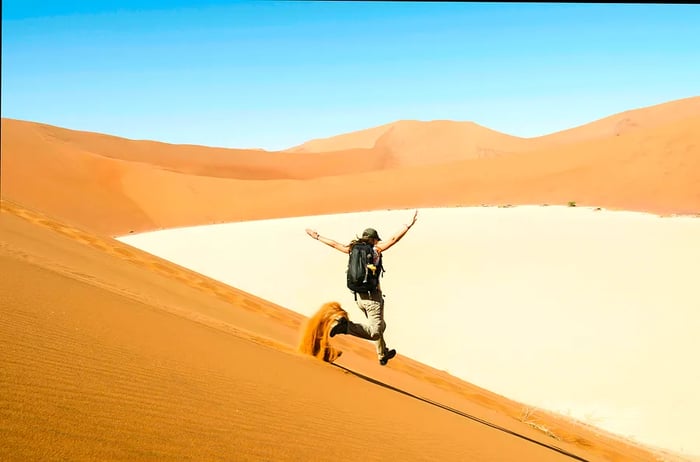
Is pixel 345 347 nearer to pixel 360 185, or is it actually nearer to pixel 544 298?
pixel 544 298

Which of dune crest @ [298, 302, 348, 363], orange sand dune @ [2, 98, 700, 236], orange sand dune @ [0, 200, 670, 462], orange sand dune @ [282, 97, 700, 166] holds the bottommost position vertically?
orange sand dune @ [0, 200, 670, 462]

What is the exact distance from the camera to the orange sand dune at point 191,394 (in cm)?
280

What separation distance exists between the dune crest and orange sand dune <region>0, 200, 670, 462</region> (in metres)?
0.18

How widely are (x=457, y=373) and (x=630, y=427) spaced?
3.63 m

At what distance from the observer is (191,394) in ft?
12.2

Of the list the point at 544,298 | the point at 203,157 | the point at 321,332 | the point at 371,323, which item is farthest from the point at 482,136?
the point at 371,323

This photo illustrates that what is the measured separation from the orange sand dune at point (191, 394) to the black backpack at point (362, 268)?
93 centimetres

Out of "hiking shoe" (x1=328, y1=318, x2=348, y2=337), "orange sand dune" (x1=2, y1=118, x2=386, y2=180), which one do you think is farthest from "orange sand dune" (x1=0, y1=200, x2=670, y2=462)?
"orange sand dune" (x1=2, y1=118, x2=386, y2=180)

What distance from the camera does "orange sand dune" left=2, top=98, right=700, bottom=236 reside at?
41.5 m

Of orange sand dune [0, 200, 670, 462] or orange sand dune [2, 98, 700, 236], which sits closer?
orange sand dune [0, 200, 670, 462]

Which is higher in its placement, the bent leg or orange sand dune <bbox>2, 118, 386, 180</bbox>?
orange sand dune <bbox>2, 118, 386, 180</bbox>

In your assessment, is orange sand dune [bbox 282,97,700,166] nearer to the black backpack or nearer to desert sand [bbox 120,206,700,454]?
desert sand [bbox 120,206,700,454]

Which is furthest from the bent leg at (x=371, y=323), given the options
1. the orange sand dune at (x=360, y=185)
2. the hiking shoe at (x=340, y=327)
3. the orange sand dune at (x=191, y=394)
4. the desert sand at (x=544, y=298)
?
the orange sand dune at (x=360, y=185)

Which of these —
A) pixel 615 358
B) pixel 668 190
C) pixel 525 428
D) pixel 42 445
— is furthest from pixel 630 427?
pixel 668 190
